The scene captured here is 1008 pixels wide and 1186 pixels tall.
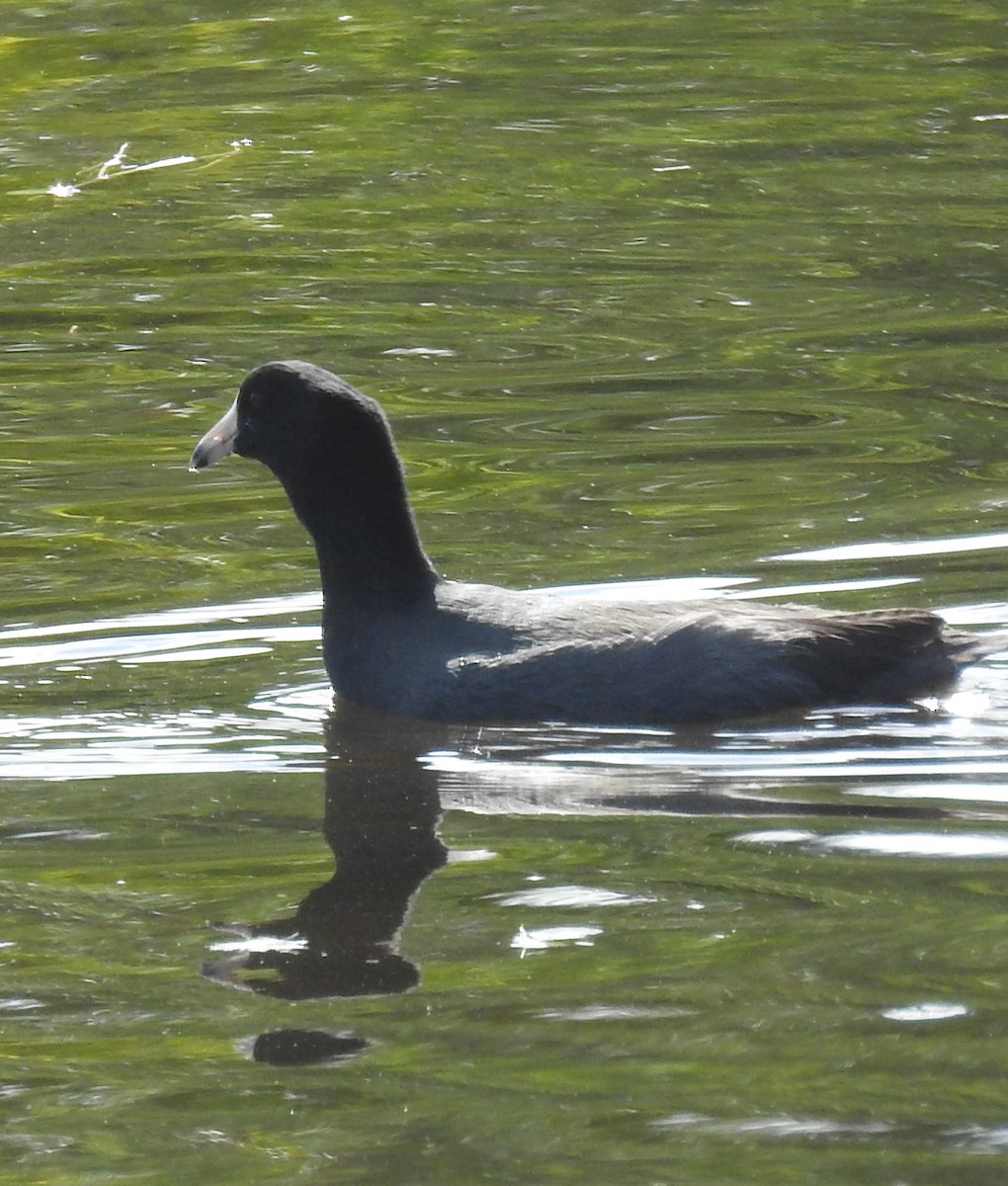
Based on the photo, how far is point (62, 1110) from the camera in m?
3.76

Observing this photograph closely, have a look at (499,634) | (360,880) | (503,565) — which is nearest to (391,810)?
(360,880)

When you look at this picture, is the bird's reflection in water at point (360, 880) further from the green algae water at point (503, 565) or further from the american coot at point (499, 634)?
the american coot at point (499, 634)

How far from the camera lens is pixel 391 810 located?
5316mm

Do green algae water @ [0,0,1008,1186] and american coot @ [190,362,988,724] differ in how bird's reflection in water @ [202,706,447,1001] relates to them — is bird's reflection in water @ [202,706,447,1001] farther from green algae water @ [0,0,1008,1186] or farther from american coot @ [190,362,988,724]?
american coot @ [190,362,988,724]

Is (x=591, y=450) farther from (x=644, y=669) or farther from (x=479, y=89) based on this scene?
(x=479, y=89)

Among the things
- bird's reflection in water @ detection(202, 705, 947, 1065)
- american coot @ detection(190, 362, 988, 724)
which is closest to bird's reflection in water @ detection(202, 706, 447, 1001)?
bird's reflection in water @ detection(202, 705, 947, 1065)

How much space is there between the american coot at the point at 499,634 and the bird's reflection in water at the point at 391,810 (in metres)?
0.10

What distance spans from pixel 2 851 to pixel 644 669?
1605mm

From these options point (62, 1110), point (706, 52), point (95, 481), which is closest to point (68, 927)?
point (62, 1110)

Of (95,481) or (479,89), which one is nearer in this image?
(95,481)

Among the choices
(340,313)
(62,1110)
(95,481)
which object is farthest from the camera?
(340,313)

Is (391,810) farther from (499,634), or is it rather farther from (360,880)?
(499,634)

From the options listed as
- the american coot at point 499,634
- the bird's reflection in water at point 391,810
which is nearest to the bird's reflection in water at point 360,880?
the bird's reflection in water at point 391,810

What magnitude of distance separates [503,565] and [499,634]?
137 centimetres
